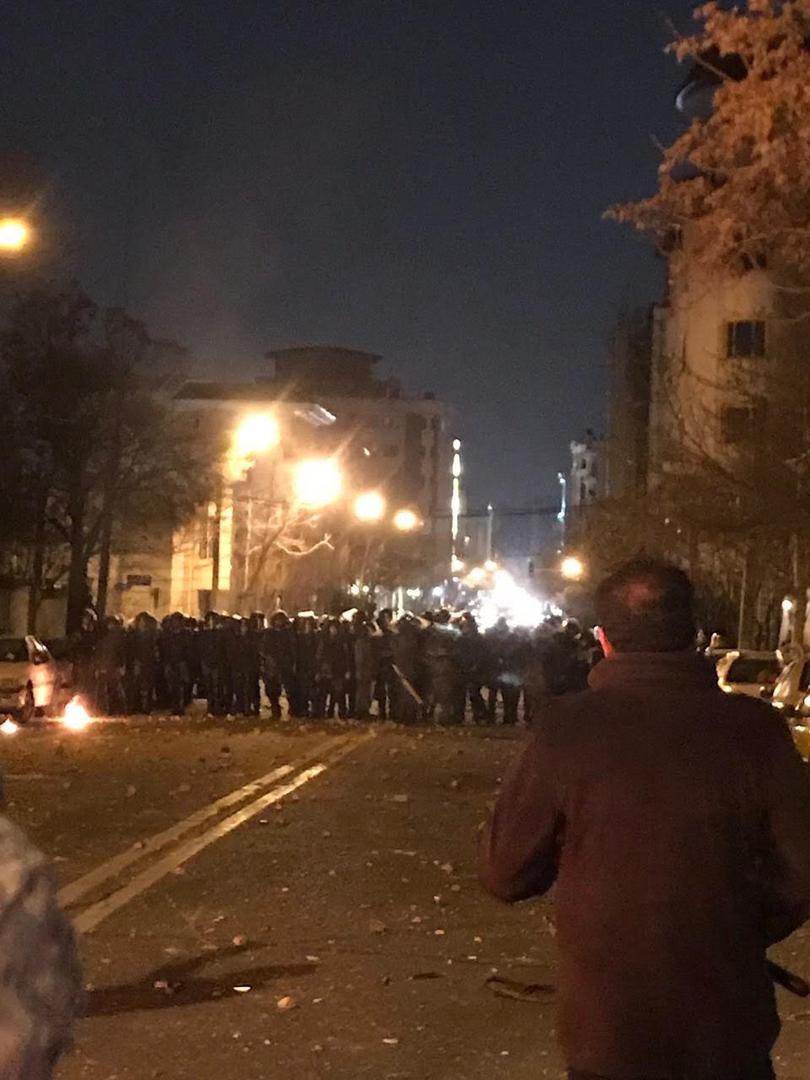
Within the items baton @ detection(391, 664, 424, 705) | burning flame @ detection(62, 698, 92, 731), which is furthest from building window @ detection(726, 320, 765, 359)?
burning flame @ detection(62, 698, 92, 731)

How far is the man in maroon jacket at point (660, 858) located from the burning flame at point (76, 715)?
2208cm

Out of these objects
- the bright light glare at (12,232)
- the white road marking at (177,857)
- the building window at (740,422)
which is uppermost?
the building window at (740,422)

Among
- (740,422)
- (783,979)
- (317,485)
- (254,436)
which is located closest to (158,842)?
(783,979)

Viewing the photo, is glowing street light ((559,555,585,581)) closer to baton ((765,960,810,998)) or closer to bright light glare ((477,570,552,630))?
bright light glare ((477,570,552,630))

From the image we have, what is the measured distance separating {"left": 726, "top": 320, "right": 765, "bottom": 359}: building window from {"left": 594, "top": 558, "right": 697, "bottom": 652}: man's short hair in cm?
5249

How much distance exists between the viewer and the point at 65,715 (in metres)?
27.1

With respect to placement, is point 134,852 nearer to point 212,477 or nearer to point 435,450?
point 212,477

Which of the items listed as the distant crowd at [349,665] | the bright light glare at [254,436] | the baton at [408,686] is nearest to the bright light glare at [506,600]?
the bright light glare at [254,436]

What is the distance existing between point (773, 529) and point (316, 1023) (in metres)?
29.4

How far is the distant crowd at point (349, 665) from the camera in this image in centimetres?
2650

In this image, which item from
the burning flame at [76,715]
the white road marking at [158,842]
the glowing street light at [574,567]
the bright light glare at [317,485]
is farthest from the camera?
the glowing street light at [574,567]

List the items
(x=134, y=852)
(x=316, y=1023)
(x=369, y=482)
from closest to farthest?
(x=316, y=1023), (x=134, y=852), (x=369, y=482)

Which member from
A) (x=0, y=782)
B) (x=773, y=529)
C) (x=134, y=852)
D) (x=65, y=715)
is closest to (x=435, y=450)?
(x=773, y=529)

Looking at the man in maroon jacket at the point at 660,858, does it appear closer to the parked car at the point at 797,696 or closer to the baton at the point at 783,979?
the baton at the point at 783,979
